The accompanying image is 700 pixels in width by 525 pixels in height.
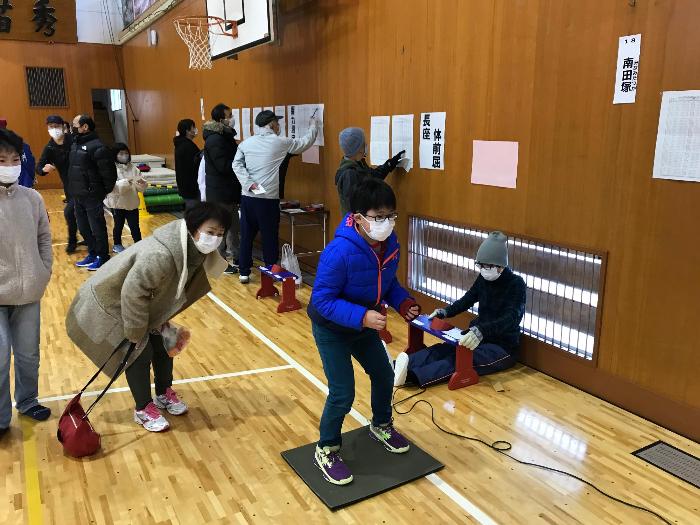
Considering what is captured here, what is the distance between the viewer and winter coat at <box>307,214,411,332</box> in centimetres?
215

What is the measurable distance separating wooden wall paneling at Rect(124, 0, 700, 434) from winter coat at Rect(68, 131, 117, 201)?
2.40 meters

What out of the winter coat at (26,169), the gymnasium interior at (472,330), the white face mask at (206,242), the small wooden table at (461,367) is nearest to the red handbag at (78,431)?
the gymnasium interior at (472,330)

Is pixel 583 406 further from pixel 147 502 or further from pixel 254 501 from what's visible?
pixel 147 502

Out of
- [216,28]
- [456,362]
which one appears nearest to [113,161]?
[216,28]

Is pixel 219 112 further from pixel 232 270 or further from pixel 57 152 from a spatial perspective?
pixel 57 152

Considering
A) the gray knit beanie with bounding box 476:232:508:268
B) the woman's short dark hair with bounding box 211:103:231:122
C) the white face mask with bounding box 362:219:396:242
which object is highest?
the woman's short dark hair with bounding box 211:103:231:122

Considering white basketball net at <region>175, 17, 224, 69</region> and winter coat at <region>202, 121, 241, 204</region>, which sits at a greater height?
white basketball net at <region>175, 17, 224, 69</region>

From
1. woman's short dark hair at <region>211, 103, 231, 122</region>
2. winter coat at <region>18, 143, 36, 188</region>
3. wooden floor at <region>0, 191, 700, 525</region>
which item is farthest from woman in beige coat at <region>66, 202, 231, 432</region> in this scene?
winter coat at <region>18, 143, 36, 188</region>

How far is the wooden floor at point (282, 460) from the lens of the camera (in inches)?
88.1

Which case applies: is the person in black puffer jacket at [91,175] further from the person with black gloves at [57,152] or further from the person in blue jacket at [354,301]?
the person in blue jacket at [354,301]

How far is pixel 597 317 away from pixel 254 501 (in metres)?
1.98

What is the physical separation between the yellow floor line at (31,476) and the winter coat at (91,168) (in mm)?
3239

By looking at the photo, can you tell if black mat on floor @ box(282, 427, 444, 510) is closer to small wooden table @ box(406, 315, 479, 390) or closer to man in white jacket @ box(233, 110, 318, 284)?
small wooden table @ box(406, 315, 479, 390)

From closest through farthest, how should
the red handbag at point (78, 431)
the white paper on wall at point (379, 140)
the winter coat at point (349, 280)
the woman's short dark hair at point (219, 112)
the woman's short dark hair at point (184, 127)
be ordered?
1. the winter coat at point (349, 280)
2. the red handbag at point (78, 431)
3. the white paper on wall at point (379, 140)
4. the woman's short dark hair at point (219, 112)
5. the woman's short dark hair at point (184, 127)
